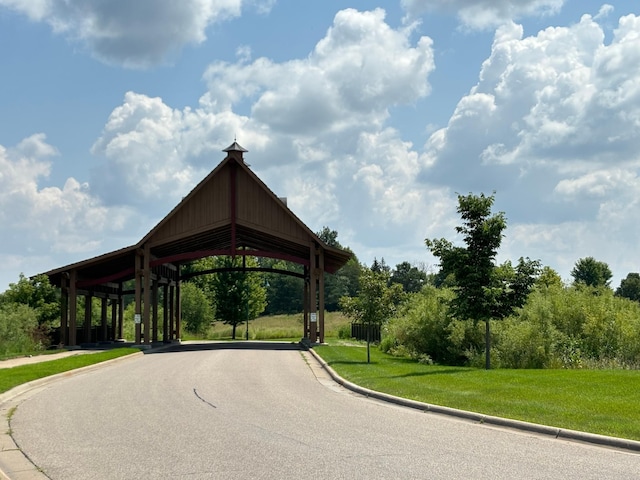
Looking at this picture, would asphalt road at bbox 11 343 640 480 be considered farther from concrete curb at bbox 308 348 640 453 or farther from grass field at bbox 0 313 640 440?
grass field at bbox 0 313 640 440

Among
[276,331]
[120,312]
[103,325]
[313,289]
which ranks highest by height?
[313,289]

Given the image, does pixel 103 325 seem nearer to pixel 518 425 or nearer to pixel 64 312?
pixel 64 312

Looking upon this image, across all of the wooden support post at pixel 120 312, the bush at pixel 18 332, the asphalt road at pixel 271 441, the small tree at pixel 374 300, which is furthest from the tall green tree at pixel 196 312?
the asphalt road at pixel 271 441

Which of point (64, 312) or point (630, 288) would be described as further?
point (630, 288)

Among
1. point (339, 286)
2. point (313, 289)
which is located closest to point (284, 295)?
point (339, 286)

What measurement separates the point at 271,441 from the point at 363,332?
139 feet

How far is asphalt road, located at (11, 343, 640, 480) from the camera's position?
8328 millimetres

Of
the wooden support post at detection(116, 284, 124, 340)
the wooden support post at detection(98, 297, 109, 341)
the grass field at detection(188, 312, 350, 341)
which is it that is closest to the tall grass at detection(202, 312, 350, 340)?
the grass field at detection(188, 312, 350, 341)

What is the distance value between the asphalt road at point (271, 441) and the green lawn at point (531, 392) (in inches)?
38.4

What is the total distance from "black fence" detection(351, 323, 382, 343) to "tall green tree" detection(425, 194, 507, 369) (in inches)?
841

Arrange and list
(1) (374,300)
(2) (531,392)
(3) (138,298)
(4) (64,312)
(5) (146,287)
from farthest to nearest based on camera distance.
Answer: (4) (64,312)
(3) (138,298)
(5) (146,287)
(1) (374,300)
(2) (531,392)

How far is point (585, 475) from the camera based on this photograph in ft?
26.6

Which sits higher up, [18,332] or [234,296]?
[234,296]

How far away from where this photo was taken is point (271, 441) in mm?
10070
